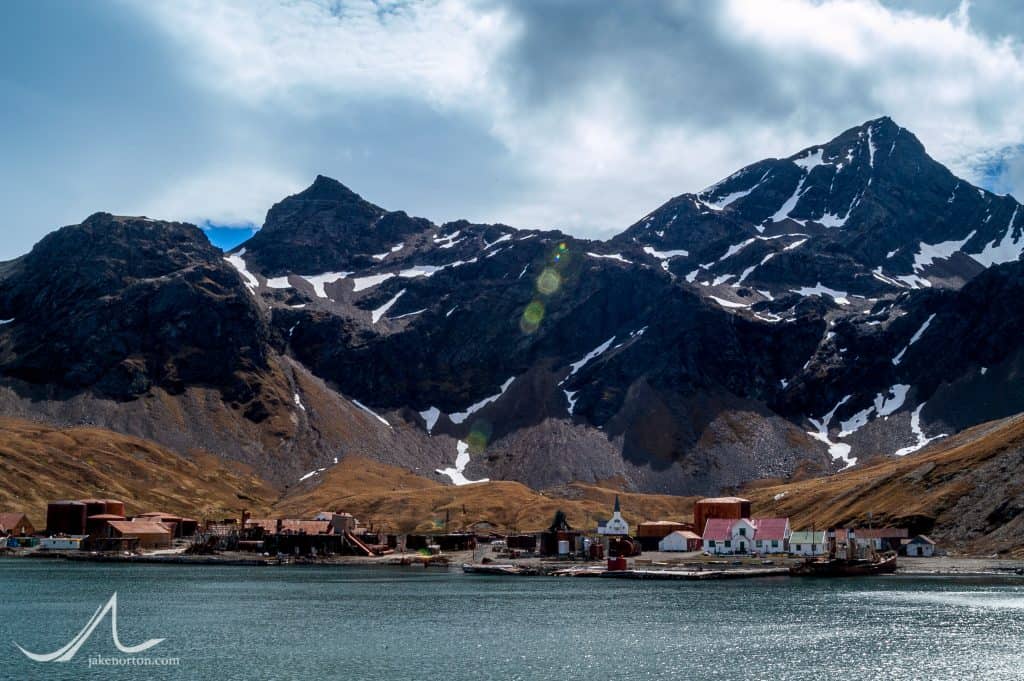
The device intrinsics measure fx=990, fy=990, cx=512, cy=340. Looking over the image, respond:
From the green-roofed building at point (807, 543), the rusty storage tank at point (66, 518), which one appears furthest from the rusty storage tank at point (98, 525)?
the green-roofed building at point (807, 543)

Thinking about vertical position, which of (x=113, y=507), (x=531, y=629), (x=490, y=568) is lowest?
(x=531, y=629)

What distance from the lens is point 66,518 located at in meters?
185

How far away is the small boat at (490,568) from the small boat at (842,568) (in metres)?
37.2

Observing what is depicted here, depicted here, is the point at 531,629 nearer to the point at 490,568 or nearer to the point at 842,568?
the point at 490,568

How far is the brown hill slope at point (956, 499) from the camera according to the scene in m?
138

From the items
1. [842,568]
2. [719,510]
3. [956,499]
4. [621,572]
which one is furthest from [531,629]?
[719,510]

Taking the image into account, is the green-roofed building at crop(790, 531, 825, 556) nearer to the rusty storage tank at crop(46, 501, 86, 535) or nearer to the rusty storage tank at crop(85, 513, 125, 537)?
the rusty storage tank at crop(85, 513, 125, 537)

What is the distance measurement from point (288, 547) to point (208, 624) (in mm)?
91086

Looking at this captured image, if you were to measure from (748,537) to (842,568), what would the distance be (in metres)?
32.2

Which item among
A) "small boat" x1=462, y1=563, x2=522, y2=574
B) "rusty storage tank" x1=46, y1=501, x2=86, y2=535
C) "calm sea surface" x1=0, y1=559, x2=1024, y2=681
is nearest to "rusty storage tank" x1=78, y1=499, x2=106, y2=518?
"rusty storage tank" x1=46, y1=501, x2=86, y2=535

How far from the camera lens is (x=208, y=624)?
79812 mm

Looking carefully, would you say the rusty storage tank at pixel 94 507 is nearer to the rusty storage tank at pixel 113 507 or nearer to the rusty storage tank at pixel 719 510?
the rusty storage tank at pixel 113 507

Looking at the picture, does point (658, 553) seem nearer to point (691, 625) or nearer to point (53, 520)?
point (691, 625)

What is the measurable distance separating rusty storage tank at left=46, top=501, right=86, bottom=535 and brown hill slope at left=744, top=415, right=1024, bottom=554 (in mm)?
132522
